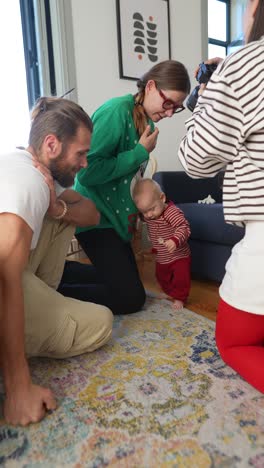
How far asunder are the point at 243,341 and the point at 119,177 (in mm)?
868

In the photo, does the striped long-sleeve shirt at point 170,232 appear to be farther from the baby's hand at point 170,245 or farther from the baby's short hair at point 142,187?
the baby's short hair at point 142,187

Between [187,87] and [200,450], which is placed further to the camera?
[187,87]

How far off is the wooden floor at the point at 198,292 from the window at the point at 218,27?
2.63m

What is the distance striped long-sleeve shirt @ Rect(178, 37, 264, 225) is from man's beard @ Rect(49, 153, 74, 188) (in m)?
0.38

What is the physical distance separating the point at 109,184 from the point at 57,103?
0.52m

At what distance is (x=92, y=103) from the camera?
2.69 m

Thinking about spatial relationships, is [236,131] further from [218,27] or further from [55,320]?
[218,27]

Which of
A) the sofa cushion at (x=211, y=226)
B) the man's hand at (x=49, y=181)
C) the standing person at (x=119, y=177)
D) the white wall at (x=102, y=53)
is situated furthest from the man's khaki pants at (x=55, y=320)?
the white wall at (x=102, y=53)

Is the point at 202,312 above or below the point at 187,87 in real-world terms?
below

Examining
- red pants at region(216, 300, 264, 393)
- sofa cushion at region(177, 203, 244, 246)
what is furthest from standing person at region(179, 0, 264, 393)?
sofa cushion at region(177, 203, 244, 246)

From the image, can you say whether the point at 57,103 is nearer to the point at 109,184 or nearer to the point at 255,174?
the point at 109,184

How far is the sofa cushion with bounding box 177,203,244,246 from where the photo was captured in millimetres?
1826

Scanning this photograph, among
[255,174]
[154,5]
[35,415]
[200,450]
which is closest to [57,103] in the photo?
[255,174]

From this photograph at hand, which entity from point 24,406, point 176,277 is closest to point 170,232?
point 176,277
